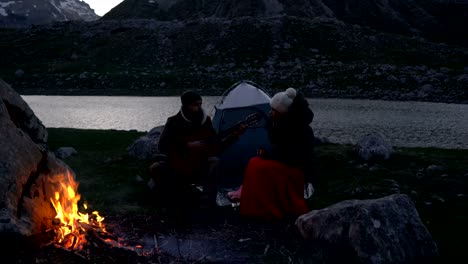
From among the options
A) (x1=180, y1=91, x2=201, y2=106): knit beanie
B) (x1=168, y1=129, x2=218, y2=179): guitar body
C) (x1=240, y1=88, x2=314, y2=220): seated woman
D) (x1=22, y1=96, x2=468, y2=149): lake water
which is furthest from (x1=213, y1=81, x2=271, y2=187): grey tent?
(x1=22, y1=96, x2=468, y2=149): lake water

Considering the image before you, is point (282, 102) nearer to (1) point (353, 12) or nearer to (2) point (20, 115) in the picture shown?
(2) point (20, 115)

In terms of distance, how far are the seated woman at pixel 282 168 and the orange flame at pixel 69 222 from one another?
2.86m

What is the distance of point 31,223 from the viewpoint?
713 cm

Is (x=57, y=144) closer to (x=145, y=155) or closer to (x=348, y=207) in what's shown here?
(x=145, y=155)

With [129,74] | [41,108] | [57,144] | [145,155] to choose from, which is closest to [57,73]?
[129,74]

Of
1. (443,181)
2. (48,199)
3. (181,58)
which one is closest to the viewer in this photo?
(48,199)

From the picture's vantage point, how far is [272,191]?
8.84 metres

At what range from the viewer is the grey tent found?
43.7 feet

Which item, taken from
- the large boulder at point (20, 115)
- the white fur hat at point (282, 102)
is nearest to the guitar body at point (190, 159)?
the white fur hat at point (282, 102)

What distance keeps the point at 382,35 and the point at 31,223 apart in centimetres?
8353

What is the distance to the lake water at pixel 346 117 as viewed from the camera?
2580 cm

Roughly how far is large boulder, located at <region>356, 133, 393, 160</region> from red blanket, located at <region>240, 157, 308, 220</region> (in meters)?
6.09

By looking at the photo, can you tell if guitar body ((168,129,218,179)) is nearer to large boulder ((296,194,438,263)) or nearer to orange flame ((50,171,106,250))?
orange flame ((50,171,106,250))

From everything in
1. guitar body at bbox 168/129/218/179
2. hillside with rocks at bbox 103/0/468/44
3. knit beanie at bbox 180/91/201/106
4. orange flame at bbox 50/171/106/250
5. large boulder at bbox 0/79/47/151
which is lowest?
orange flame at bbox 50/171/106/250
